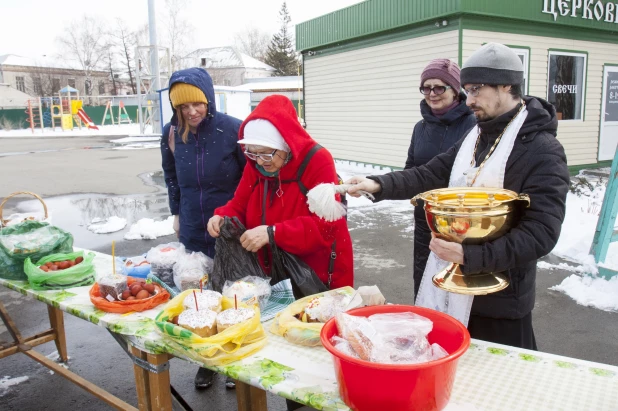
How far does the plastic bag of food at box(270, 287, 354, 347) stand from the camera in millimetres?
2004

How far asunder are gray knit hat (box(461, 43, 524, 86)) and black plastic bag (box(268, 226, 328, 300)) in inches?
45.9

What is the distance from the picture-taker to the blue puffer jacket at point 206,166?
131 inches

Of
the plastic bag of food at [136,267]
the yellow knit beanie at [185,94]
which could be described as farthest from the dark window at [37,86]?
the plastic bag of food at [136,267]

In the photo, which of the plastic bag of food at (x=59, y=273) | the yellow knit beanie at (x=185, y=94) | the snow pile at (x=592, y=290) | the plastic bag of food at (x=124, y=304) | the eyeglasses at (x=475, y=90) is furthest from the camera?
the snow pile at (x=592, y=290)

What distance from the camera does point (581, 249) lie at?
6.17 meters

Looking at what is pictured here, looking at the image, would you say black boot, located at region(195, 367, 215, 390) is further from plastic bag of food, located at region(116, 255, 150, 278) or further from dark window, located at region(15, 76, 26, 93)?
dark window, located at region(15, 76, 26, 93)

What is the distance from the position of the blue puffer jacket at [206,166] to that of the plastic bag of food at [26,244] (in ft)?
2.62

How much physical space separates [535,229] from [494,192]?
0.61 ft

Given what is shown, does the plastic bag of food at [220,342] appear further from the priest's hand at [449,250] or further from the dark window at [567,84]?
the dark window at [567,84]

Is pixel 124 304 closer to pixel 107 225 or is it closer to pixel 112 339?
pixel 112 339

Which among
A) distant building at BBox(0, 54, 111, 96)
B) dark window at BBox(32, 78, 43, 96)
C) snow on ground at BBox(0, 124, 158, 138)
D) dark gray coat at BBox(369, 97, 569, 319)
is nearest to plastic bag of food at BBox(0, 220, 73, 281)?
dark gray coat at BBox(369, 97, 569, 319)

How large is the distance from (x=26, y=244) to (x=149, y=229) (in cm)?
475

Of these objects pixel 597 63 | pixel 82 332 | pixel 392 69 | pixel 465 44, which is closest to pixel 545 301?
pixel 82 332

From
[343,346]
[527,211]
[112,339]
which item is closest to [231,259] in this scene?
[343,346]
